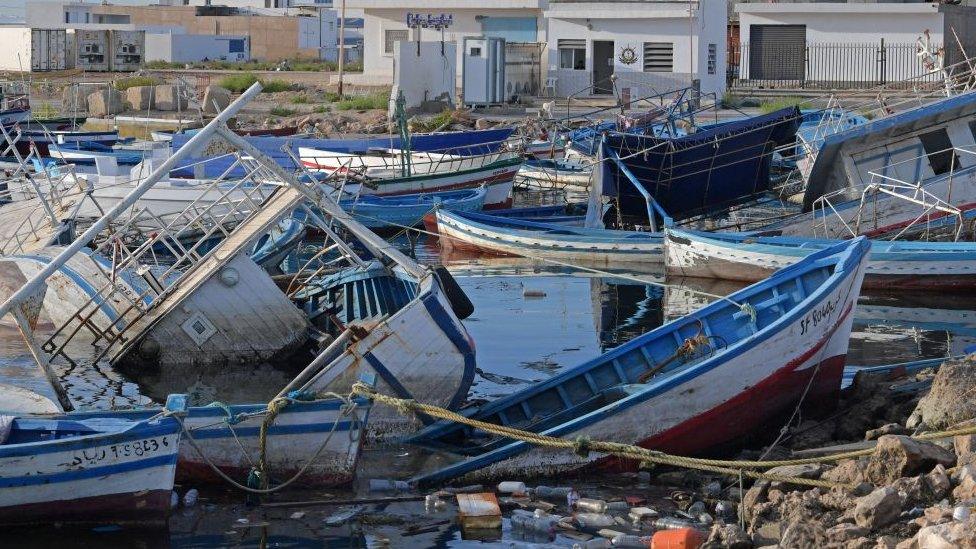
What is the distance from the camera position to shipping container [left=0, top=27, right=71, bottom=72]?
64500 millimetres

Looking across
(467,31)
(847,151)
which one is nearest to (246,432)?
(847,151)

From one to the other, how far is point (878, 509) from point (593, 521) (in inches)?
84.1

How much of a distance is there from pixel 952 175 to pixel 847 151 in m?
1.64

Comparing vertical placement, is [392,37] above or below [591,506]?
above

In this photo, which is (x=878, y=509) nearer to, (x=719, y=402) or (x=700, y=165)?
(x=719, y=402)

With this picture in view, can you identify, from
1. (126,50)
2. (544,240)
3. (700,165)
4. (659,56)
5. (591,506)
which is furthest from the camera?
(126,50)

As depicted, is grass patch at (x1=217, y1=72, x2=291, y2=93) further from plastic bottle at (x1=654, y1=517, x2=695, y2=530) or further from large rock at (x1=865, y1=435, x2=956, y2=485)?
large rock at (x1=865, y1=435, x2=956, y2=485)

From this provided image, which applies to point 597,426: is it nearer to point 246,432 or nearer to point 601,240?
point 246,432

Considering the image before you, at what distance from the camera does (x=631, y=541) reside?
373 inches

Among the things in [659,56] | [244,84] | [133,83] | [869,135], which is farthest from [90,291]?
[133,83]

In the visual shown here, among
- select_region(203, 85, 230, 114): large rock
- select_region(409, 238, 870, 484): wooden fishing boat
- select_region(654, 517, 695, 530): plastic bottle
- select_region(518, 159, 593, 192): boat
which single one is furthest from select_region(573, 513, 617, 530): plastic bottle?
select_region(203, 85, 230, 114): large rock

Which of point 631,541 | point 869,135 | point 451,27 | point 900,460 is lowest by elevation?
point 631,541

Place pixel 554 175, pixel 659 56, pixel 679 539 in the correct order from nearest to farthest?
pixel 679 539
pixel 554 175
pixel 659 56

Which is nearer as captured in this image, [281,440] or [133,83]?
[281,440]
